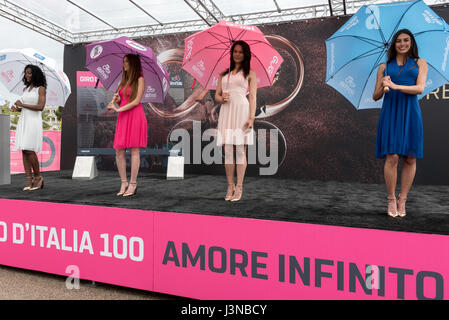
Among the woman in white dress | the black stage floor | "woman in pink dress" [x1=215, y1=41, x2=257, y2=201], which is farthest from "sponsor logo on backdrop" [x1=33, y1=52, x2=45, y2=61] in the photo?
"woman in pink dress" [x1=215, y1=41, x2=257, y2=201]

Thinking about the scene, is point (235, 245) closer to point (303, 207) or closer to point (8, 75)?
point (303, 207)

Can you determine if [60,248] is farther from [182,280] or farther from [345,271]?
[345,271]

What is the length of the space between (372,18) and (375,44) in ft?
0.56

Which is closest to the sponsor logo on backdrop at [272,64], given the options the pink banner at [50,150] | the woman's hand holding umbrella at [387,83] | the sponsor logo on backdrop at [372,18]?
the sponsor logo on backdrop at [372,18]

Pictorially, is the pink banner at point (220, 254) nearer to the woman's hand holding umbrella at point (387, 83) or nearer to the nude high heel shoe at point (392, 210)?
the nude high heel shoe at point (392, 210)

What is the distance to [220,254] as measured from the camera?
5.99 ft

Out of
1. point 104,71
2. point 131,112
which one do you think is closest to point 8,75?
point 104,71

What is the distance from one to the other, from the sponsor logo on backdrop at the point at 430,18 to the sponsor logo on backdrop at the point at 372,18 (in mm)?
260

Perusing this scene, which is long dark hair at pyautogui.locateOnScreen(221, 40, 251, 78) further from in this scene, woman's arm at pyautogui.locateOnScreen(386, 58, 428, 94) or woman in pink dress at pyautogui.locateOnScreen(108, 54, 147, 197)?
woman's arm at pyautogui.locateOnScreen(386, 58, 428, 94)

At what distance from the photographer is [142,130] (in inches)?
109

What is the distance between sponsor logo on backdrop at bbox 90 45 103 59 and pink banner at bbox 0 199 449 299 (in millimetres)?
1446

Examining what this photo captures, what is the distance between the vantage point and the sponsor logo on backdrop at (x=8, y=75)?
347cm

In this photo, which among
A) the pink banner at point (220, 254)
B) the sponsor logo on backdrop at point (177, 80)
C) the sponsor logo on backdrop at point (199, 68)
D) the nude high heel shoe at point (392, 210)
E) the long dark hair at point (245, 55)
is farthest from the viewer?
the sponsor logo on backdrop at point (177, 80)
